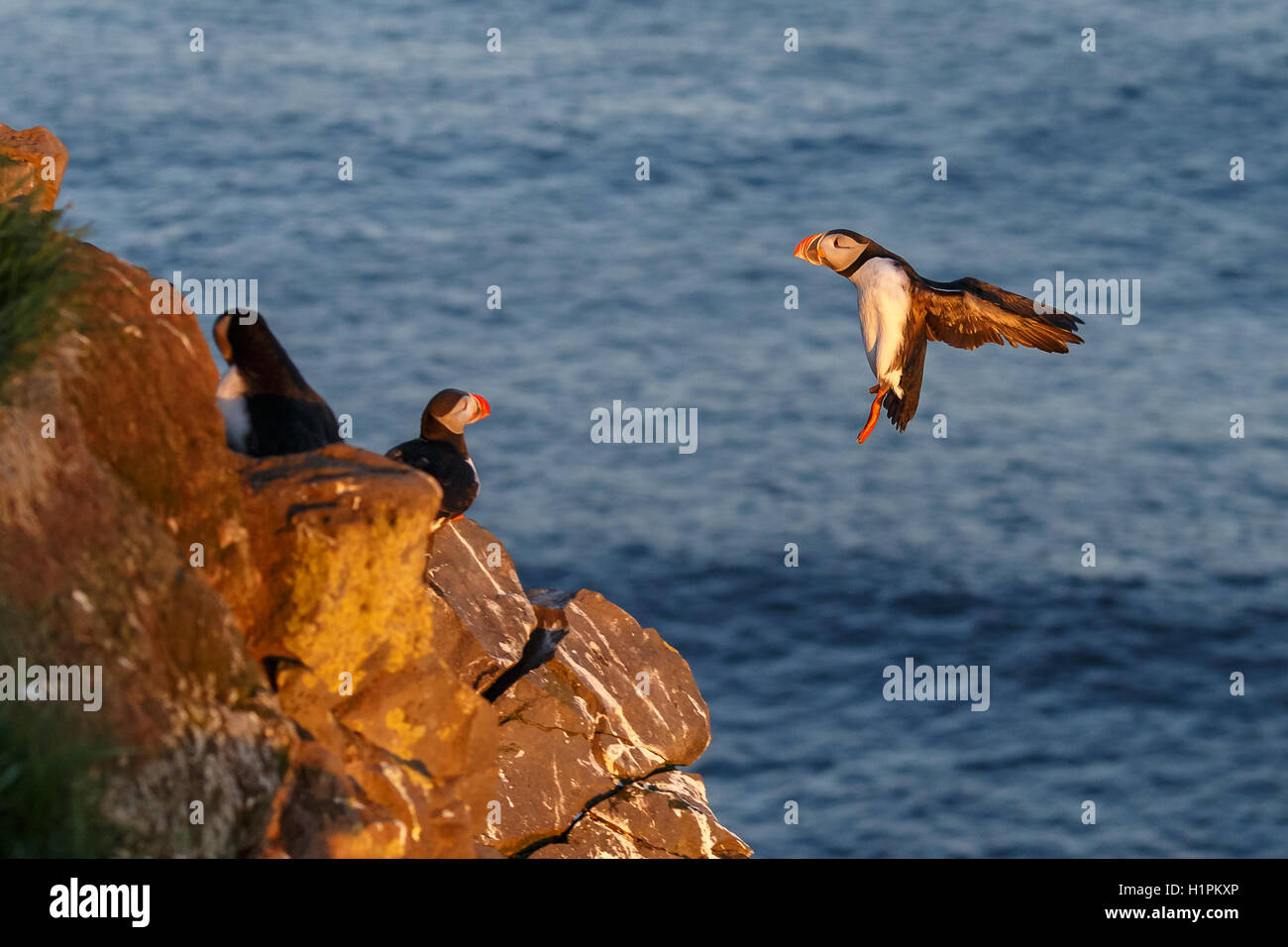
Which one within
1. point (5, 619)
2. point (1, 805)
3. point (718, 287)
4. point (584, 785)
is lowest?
point (584, 785)

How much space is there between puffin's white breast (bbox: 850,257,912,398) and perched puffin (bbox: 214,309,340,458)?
3.96 metres

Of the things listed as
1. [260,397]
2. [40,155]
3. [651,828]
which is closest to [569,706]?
[651,828]

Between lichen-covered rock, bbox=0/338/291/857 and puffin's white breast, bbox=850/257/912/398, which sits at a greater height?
puffin's white breast, bbox=850/257/912/398

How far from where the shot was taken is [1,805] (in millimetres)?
7363

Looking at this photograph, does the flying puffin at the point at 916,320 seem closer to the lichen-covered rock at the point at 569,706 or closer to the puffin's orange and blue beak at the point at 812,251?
the puffin's orange and blue beak at the point at 812,251

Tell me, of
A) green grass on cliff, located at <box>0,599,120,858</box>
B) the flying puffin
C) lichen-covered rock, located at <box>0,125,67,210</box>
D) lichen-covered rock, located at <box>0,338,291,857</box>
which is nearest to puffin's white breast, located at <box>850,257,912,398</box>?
the flying puffin

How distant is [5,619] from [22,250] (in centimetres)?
233

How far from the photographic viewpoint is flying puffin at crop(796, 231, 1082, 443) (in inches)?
444

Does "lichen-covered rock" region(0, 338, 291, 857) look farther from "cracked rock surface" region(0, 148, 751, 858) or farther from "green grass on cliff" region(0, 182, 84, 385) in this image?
"green grass on cliff" region(0, 182, 84, 385)

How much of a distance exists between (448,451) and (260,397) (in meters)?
3.99

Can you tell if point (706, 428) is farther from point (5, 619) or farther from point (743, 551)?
point (5, 619)

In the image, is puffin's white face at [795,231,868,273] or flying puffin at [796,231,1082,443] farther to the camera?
puffin's white face at [795,231,868,273]

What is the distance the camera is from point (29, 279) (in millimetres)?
8898

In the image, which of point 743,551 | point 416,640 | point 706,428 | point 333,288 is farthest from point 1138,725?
point 416,640
